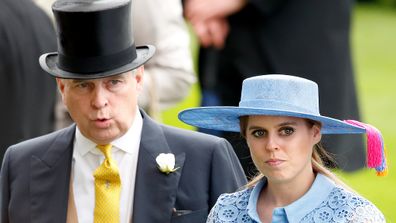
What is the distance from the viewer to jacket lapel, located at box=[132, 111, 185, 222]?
6824 mm

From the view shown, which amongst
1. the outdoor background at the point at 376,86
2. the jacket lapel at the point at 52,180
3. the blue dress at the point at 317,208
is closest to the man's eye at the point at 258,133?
the blue dress at the point at 317,208

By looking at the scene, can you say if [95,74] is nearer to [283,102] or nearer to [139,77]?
[139,77]

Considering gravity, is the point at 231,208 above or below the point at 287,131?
below

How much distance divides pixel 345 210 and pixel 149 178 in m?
1.09

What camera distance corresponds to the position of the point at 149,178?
6895mm

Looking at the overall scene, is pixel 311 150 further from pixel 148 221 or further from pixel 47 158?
pixel 47 158

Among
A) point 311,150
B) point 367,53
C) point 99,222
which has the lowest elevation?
point 367,53

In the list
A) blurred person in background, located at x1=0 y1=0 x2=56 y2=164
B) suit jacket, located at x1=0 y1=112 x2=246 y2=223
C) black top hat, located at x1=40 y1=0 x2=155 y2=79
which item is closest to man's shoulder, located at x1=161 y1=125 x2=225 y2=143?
suit jacket, located at x1=0 y1=112 x2=246 y2=223

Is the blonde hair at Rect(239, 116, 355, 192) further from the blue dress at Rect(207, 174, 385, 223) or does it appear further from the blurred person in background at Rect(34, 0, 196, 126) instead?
the blurred person in background at Rect(34, 0, 196, 126)

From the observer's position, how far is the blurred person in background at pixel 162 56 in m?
8.98

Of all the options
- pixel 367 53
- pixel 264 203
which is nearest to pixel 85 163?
pixel 264 203

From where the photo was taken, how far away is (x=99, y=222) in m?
6.79

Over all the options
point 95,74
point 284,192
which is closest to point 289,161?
point 284,192

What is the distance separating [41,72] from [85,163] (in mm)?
1916
